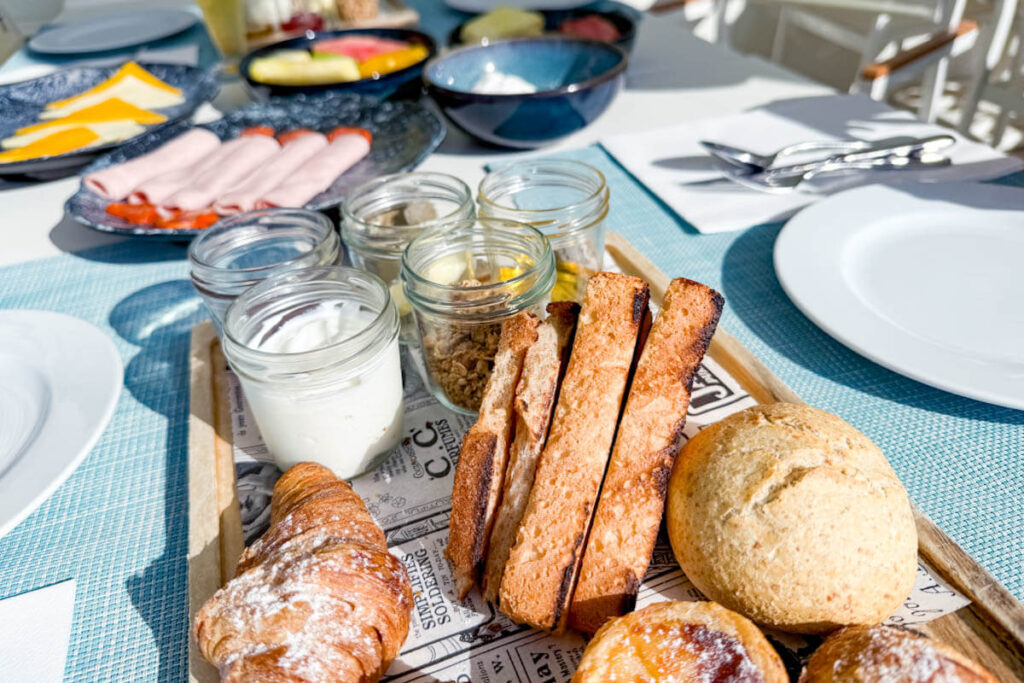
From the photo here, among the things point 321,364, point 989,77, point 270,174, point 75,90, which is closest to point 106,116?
point 75,90

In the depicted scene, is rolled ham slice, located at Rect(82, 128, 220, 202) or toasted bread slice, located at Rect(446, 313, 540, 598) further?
rolled ham slice, located at Rect(82, 128, 220, 202)

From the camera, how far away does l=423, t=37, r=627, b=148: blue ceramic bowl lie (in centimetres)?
171

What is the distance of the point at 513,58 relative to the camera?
200 cm

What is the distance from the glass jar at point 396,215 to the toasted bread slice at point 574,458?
15.3 inches

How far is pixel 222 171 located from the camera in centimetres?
167

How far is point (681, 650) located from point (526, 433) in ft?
1.01

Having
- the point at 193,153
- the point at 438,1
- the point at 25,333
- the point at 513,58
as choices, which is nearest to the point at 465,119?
the point at 513,58

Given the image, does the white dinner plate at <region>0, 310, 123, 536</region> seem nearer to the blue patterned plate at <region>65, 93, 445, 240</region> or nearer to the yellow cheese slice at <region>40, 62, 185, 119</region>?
the blue patterned plate at <region>65, 93, 445, 240</region>

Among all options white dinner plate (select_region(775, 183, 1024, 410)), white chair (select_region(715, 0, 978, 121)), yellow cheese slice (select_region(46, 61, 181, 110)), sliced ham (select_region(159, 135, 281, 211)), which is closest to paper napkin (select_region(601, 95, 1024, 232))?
white dinner plate (select_region(775, 183, 1024, 410))

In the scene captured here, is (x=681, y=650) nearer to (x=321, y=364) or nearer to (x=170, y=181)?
(x=321, y=364)

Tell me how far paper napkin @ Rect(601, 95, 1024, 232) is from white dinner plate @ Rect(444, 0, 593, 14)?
113cm

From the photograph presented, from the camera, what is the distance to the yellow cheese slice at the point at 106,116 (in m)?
2.04

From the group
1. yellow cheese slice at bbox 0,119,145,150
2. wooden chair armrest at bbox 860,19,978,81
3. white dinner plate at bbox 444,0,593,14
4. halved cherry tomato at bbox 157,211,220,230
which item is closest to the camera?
halved cherry tomato at bbox 157,211,220,230

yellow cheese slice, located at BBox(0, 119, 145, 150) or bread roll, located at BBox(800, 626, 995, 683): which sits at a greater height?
bread roll, located at BBox(800, 626, 995, 683)
